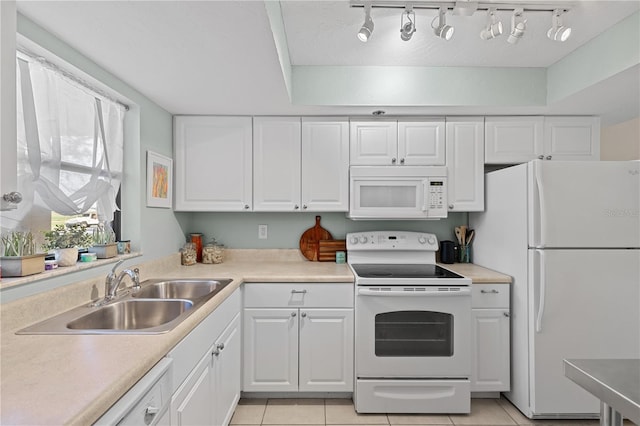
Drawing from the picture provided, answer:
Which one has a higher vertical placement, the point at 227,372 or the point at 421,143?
the point at 421,143

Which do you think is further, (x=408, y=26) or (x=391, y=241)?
(x=391, y=241)

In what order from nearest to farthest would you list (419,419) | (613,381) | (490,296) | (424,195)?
(613,381)
(419,419)
(490,296)
(424,195)

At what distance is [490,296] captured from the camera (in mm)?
2420

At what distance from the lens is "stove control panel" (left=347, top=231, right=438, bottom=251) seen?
2943mm

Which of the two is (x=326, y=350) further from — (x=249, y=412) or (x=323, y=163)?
(x=323, y=163)

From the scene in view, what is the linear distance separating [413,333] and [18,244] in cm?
214

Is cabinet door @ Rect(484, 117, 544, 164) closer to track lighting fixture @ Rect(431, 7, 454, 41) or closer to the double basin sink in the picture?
track lighting fixture @ Rect(431, 7, 454, 41)

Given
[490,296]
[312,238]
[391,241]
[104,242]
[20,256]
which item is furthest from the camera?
[312,238]

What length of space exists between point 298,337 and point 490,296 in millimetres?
1334

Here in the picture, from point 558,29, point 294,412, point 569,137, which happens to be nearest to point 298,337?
point 294,412

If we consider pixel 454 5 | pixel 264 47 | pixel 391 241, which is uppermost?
pixel 454 5

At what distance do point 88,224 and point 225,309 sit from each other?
2.94ft

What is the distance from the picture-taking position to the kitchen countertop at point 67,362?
0.79 m

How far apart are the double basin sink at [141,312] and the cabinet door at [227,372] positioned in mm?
271
